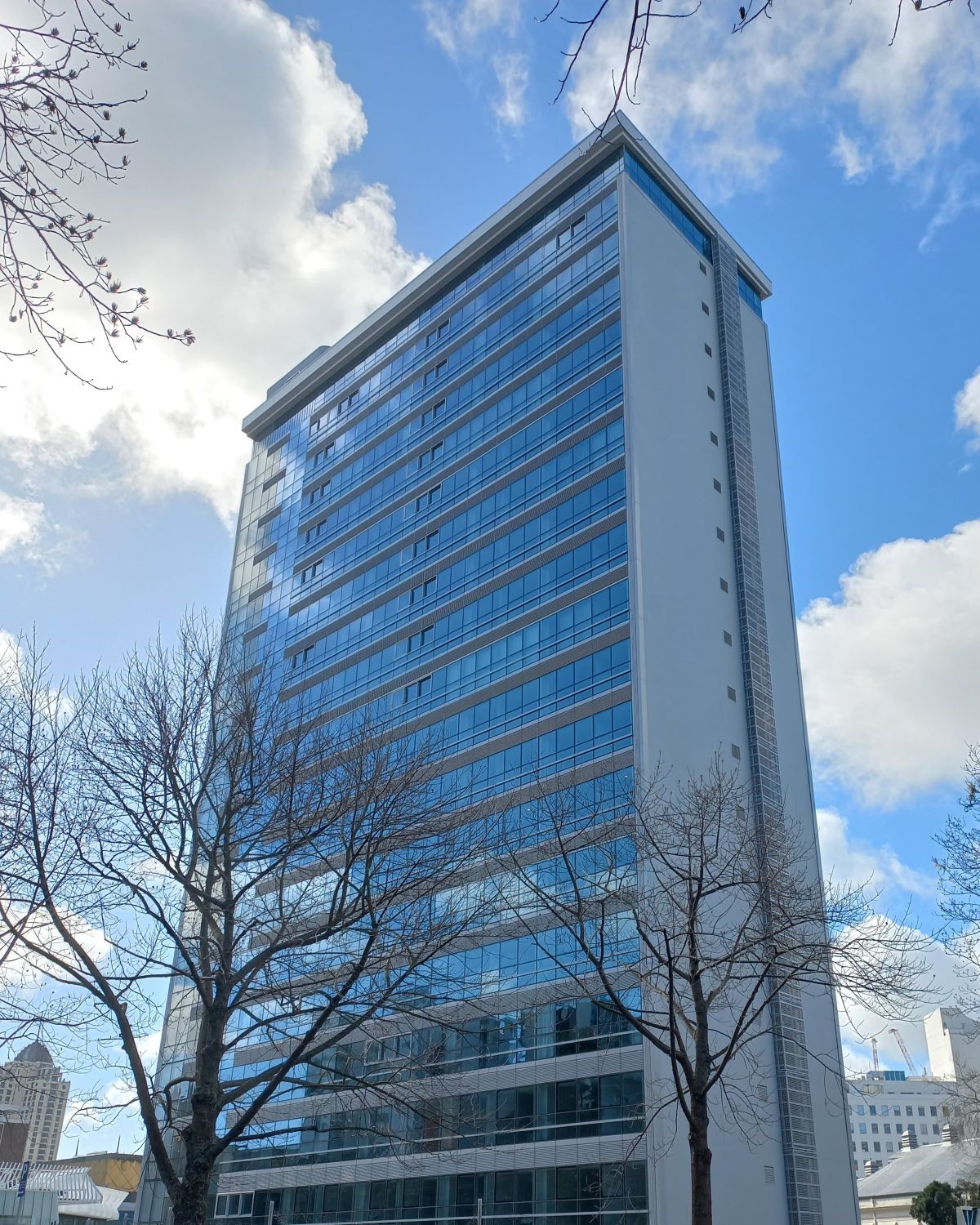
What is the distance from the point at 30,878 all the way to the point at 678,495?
36281mm

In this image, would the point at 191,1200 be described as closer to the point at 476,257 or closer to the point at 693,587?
A: the point at 693,587

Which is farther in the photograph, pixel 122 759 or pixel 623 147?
pixel 623 147

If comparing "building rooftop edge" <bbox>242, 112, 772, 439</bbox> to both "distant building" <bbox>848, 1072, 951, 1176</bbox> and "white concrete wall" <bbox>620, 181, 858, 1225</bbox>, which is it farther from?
"distant building" <bbox>848, 1072, 951, 1176</bbox>

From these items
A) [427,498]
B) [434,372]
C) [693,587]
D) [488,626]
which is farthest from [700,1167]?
[434,372]

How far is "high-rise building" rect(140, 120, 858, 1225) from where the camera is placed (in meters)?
38.5

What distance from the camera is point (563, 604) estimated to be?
47156mm

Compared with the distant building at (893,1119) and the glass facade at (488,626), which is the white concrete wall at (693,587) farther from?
the distant building at (893,1119)

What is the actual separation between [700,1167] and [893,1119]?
134 m

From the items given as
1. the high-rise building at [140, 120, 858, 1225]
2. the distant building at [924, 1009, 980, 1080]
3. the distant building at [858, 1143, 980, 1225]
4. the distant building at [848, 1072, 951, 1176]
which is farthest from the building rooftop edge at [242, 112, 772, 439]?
the distant building at [848, 1072, 951, 1176]

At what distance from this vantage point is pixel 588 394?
166 ft

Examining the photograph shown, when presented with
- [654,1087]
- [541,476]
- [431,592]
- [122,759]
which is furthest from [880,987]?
[431,592]

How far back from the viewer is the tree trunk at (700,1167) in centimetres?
1738

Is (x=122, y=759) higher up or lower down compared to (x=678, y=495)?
lower down

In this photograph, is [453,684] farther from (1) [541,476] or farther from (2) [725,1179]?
(2) [725,1179]
